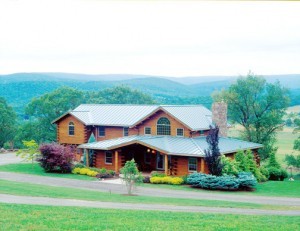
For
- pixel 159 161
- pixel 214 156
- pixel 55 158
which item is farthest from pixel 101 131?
pixel 214 156

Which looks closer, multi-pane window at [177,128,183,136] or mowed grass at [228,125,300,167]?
multi-pane window at [177,128,183,136]

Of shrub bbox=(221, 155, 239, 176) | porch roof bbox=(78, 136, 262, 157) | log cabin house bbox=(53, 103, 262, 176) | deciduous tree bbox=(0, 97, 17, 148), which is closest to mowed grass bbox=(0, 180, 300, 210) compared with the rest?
shrub bbox=(221, 155, 239, 176)

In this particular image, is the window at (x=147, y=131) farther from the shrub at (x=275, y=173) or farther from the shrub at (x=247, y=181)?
the shrub at (x=247, y=181)

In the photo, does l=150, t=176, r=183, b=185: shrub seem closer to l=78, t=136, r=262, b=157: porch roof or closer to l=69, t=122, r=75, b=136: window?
l=78, t=136, r=262, b=157: porch roof

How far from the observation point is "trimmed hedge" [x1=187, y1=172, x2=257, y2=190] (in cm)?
3231

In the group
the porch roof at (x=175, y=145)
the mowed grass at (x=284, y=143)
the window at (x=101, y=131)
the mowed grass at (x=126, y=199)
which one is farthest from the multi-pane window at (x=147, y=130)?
the mowed grass at (x=284, y=143)

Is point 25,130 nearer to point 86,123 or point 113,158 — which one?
point 86,123

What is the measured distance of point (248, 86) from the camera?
174 feet

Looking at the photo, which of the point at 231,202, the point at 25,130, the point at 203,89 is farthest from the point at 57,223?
the point at 203,89

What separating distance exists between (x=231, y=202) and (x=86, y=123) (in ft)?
77.2

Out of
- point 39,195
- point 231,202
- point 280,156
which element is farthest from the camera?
point 280,156

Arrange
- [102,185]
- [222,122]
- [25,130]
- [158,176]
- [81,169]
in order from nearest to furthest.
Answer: [102,185] < [158,176] < [81,169] < [222,122] < [25,130]

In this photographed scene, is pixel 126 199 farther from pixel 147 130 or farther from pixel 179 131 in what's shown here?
pixel 147 130

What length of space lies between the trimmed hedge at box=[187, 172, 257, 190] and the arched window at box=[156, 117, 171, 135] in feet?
30.9
